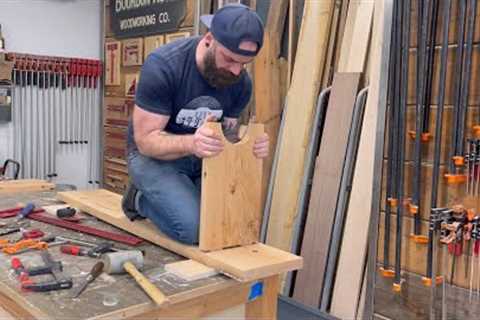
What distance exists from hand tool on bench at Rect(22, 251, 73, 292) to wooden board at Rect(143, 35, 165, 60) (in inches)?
86.3

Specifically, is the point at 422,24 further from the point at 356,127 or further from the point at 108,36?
the point at 108,36

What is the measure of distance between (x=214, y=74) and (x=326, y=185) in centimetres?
95

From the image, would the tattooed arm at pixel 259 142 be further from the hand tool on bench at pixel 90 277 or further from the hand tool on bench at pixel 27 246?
the hand tool on bench at pixel 27 246

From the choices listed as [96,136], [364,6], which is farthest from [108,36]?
[364,6]

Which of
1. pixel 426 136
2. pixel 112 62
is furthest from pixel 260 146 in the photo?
pixel 112 62

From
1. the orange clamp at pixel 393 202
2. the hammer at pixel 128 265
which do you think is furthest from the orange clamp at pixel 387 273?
the hammer at pixel 128 265

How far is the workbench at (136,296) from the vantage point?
1.23m

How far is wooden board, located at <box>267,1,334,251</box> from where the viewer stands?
2557mm

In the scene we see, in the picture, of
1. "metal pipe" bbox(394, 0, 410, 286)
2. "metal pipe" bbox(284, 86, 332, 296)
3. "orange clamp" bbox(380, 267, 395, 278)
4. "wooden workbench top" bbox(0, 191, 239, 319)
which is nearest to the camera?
"wooden workbench top" bbox(0, 191, 239, 319)

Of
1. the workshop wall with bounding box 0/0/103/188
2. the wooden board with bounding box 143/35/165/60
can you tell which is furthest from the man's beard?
the workshop wall with bounding box 0/0/103/188

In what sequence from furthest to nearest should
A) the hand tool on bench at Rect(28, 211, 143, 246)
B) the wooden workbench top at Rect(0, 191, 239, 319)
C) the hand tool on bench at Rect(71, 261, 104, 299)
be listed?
1. the hand tool on bench at Rect(28, 211, 143, 246)
2. the hand tool on bench at Rect(71, 261, 104, 299)
3. the wooden workbench top at Rect(0, 191, 239, 319)

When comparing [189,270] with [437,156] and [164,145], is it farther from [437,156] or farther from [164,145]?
[437,156]

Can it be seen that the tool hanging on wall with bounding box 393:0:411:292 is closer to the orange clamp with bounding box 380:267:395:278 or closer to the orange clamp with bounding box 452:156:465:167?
the orange clamp with bounding box 380:267:395:278

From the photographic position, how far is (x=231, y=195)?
165 centimetres
